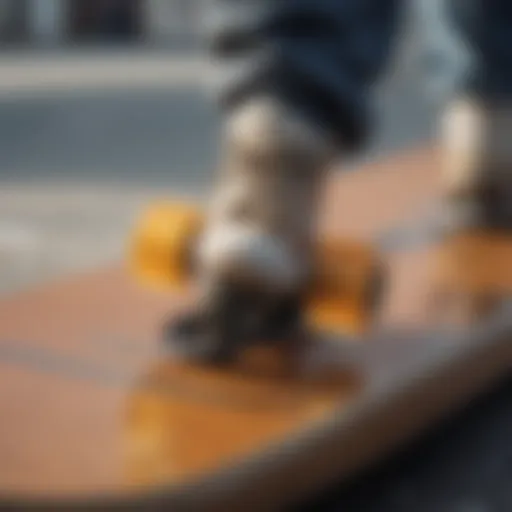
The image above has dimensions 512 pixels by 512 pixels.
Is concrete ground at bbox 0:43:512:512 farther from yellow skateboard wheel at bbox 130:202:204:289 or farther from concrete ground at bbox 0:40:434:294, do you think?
yellow skateboard wheel at bbox 130:202:204:289

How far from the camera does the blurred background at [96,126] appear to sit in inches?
94.0

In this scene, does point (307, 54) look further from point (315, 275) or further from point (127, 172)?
point (127, 172)

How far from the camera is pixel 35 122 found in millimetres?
3730

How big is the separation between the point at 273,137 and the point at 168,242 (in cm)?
15

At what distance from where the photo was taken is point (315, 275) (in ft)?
4.02

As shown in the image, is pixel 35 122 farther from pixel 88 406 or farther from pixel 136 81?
pixel 88 406

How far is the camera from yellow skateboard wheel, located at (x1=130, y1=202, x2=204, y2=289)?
4.09 ft

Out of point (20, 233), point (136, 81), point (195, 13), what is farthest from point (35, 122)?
point (195, 13)

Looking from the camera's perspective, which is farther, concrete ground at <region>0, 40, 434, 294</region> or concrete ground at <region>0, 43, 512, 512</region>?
concrete ground at <region>0, 40, 434, 294</region>

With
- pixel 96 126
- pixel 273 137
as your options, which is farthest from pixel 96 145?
pixel 273 137

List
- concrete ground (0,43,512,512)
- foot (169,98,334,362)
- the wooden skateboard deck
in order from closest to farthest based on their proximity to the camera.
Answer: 1. the wooden skateboard deck
2. foot (169,98,334,362)
3. concrete ground (0,43,512,512)

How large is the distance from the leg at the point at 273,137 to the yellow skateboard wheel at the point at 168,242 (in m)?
0.04

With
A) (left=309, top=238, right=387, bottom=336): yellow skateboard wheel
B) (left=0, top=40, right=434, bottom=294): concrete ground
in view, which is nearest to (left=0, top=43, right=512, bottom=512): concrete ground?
(left=0, top=40, right=434, bottom=294): concrete ground

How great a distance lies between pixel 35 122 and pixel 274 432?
275 cm
